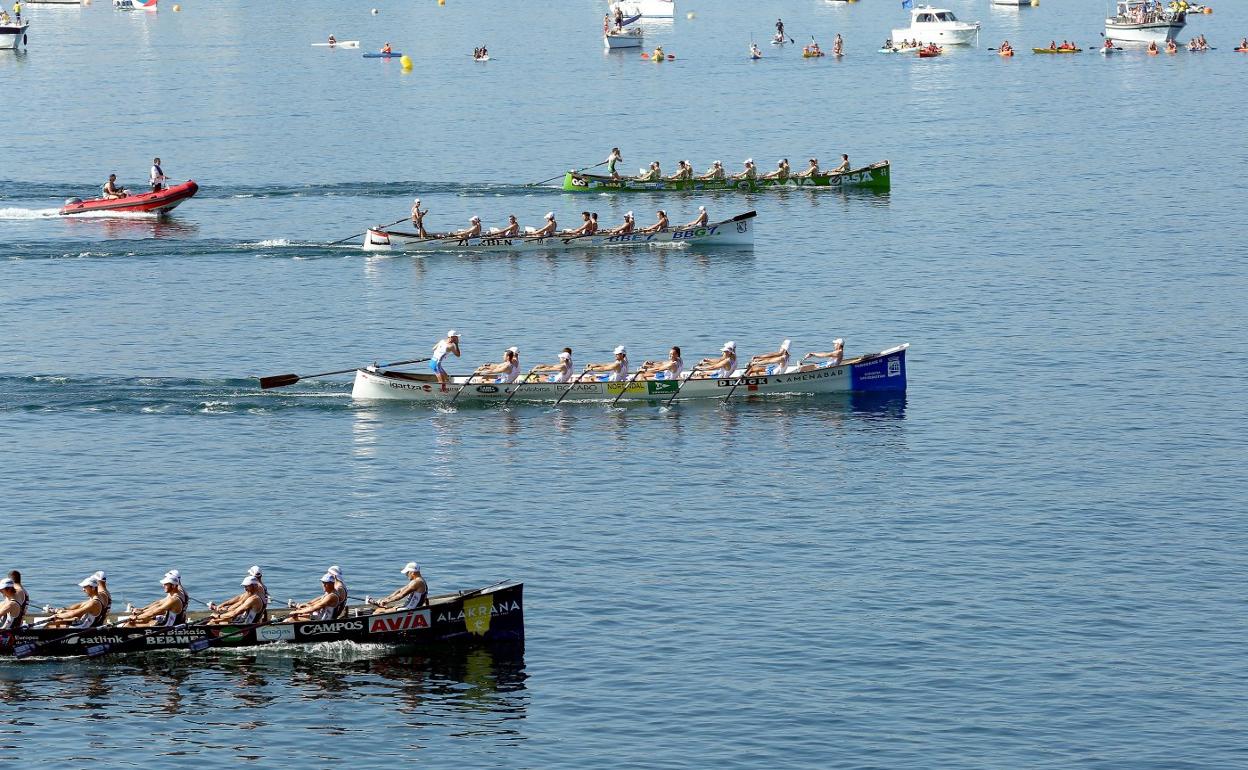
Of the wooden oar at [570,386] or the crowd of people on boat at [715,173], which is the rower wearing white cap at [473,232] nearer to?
the crowd of people on boat at [715,173]

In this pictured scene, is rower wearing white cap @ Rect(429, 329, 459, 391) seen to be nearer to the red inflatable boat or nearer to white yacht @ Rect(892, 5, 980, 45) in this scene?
the red inflatable boat

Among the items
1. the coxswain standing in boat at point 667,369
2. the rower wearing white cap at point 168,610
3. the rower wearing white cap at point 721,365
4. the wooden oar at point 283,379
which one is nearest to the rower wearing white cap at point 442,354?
the wooden oar at point 283,379

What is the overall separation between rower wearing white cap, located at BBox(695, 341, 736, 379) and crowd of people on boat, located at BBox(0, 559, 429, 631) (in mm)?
23404

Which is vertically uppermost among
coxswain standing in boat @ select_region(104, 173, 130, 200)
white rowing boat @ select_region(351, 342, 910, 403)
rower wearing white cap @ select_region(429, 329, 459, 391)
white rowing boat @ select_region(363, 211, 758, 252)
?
coxswain standing in boat @ select_region(104, 173, 130, 200)

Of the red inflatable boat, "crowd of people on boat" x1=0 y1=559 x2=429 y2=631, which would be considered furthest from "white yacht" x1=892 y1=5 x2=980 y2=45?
"crowd of people on boat" x1=0 y1=559 x2=429 y2=631

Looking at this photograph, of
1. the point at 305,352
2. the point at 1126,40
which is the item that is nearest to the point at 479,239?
the point at 305,352

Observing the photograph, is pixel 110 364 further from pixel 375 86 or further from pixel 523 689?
pixel 375 86

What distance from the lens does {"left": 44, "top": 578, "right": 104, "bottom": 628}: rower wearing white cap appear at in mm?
41875

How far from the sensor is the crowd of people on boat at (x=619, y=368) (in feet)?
208

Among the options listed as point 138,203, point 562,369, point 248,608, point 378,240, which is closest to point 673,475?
point 562,369

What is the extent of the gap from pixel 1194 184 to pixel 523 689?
8117cm

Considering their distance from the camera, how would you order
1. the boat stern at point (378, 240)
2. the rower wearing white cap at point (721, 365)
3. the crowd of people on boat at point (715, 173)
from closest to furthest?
the rower wearing white cap at point (721, 365)
the boat stern at point (378, 240)
the crowd of people on boat at point (715, 173)

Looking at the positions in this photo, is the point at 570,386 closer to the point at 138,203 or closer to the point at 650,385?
the point at 650,385

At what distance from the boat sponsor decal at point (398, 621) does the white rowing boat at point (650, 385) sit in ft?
72.7
